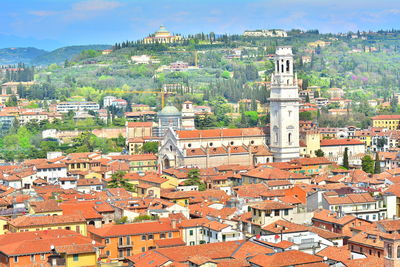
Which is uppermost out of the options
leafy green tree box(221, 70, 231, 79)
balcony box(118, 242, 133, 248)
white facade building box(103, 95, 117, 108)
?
leafy green tree box(221, 70, 231, 79)

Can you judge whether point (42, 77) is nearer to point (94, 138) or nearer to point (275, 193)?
point (94, 138)

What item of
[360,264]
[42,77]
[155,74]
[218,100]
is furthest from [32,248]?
[42,77]

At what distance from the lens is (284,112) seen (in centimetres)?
6506

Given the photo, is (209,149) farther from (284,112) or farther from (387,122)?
(387,122)

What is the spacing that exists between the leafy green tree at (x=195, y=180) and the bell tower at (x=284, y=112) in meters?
13.1

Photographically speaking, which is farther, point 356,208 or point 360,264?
point 356,208

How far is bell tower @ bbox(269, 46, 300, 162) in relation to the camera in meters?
64.9

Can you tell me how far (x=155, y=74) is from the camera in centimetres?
15588

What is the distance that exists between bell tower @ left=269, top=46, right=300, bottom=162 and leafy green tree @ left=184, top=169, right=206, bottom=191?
1314 centimetres

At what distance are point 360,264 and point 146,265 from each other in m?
7.53

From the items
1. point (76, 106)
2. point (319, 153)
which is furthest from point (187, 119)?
point (76, 106)

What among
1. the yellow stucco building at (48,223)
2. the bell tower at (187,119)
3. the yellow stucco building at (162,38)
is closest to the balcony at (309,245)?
the yellow stucco building at (48,223)

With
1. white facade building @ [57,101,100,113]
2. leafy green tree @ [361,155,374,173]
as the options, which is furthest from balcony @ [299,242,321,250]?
white facade building @ [57,101,100,113]

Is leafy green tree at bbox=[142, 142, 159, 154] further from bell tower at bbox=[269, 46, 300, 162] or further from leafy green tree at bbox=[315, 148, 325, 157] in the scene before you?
leafy green tree at bbox=[315, 148, 325, 157]
